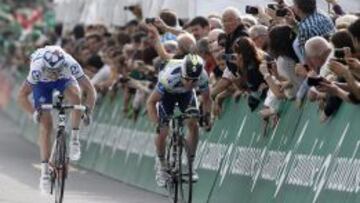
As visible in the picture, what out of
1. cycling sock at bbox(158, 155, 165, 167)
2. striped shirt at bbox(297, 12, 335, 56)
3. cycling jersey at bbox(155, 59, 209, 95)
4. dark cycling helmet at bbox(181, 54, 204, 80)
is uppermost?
striped shirt at bbox(297, 12, 335, 56)

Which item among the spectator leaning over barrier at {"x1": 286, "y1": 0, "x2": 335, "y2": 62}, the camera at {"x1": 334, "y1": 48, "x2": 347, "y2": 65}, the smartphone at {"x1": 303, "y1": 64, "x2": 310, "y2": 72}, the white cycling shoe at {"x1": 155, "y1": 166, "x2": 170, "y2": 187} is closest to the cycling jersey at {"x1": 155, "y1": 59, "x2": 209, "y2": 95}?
the white cycling shoe at {"x1": 155, "y1": 166, "x2": 170, "y2": 187}

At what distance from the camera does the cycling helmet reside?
63.7ft

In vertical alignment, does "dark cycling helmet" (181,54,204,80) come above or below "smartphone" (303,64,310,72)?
below

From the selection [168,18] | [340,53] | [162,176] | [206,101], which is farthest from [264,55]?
[168,18]

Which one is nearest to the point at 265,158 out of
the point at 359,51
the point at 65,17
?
the point at 359,51

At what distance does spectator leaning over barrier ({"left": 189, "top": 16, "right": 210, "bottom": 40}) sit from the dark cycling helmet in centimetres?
350

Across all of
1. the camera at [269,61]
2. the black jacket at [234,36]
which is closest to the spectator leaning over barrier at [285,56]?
the camera at [269,61]

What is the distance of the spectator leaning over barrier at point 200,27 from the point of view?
881 inches

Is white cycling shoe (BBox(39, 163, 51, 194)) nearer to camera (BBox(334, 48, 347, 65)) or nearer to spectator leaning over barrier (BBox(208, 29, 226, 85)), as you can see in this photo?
spectator leaning over barrier (BBox(208, 29, 226, 85))

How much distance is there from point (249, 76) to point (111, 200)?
321 cm

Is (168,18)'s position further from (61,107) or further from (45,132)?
(61,107)

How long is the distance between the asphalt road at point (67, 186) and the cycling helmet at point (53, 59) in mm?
1732

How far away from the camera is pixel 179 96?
19.7 m

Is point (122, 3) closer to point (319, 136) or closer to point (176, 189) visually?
point (176, 189)
